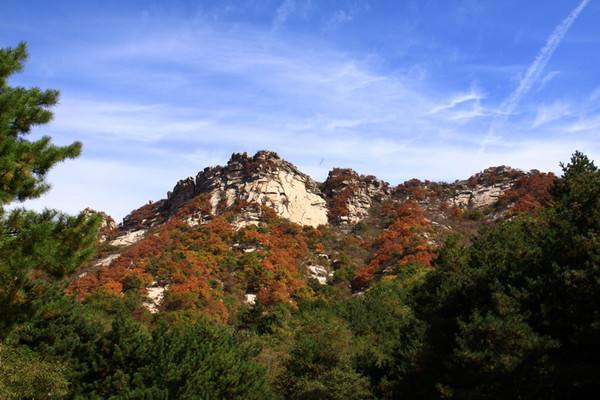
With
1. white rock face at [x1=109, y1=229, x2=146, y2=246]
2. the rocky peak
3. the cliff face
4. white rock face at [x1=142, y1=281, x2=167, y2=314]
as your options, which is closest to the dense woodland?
white rock face at [x1=142, y1=281, x2=167, y2=314]

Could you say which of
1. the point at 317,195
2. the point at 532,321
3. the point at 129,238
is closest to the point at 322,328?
the point at 532,321

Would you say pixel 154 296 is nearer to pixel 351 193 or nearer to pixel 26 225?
pixel 26 225

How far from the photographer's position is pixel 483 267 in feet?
57.7

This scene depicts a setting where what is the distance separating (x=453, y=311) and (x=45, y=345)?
51.9 ft

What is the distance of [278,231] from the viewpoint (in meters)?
55.5

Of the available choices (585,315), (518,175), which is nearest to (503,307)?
(585,315)

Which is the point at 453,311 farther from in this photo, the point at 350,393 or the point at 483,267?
the point at 350,393

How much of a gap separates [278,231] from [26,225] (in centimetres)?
4660

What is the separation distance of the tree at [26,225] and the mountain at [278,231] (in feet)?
90.1

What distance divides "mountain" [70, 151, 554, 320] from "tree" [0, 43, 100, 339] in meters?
27.5

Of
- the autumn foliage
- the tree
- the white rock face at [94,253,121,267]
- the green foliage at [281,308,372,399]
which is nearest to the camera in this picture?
the tree

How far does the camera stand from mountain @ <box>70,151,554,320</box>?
41094 millimetres

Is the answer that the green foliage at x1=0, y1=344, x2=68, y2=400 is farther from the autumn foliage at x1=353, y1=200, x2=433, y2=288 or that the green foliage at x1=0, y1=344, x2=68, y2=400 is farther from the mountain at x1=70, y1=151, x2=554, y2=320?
the autumn foliage at x1=353, y1=200, x2=433, y2=288

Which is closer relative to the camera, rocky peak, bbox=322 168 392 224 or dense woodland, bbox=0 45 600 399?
dense woodland, bbox=0 45 600 399
